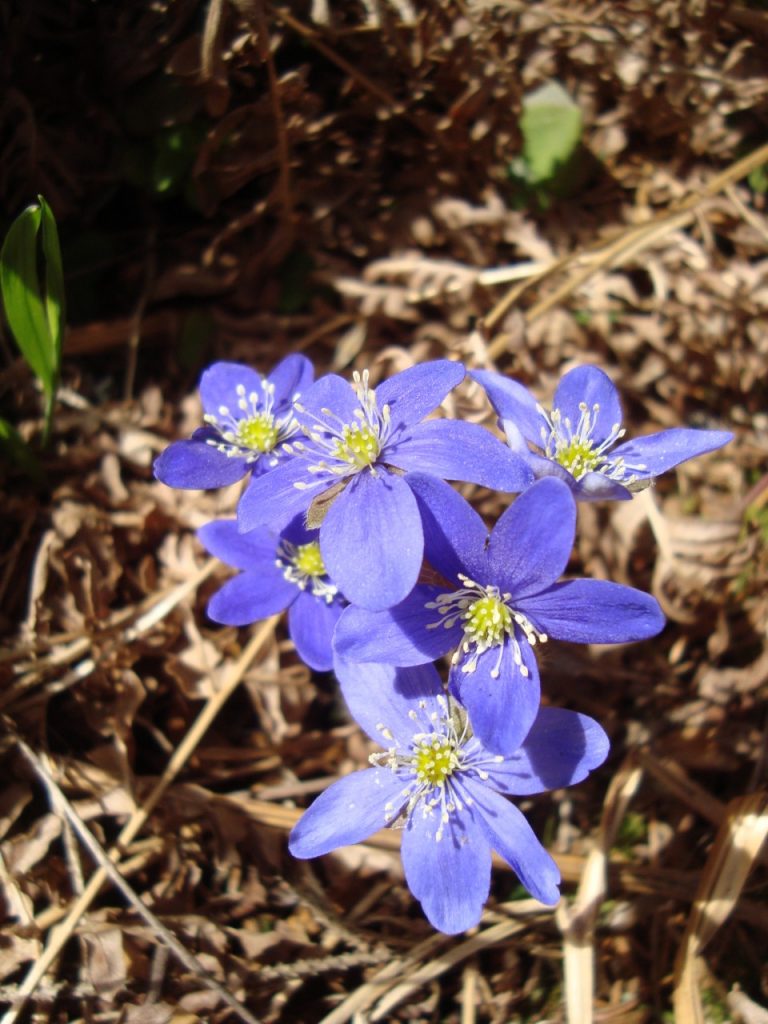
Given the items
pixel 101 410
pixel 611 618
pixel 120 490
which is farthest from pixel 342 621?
pixel 101 410

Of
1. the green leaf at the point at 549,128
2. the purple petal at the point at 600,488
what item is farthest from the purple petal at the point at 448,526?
the green leaf at the point at 549,128

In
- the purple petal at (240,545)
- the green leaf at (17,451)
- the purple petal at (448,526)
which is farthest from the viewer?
the green leaf at (17,451)

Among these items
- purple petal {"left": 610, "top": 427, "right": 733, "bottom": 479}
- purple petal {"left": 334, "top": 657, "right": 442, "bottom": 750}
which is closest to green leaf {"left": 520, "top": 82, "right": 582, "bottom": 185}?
purple petal {"left": 610, "top": 427, "right": 733, "bottom": 479}

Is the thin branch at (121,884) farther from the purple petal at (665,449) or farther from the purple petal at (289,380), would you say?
the purple petal at (665,449)

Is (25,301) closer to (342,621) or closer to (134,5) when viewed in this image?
(134,5)

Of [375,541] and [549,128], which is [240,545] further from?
[549,128]

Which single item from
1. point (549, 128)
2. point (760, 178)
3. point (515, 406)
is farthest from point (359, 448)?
point (760, 178)
